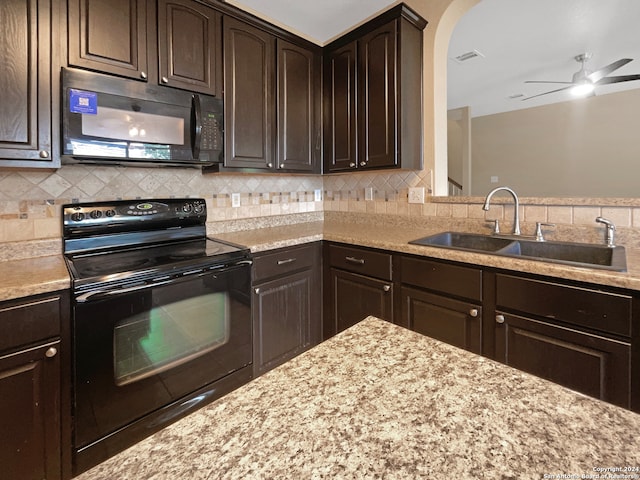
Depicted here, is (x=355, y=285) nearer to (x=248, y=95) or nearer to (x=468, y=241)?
(x=468, y=241)

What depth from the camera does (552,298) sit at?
52.4 inches

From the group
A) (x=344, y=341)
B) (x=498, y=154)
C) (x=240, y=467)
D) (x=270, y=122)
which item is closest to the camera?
(x=240, y=467)

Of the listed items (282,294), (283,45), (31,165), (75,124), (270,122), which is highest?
(283,45)

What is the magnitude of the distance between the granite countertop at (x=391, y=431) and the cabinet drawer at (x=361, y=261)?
4.29ft

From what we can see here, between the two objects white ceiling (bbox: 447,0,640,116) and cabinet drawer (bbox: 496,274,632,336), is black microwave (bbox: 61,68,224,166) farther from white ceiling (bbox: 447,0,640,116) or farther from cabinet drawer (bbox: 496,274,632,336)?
white ceiling (bbox: 447,0,640,116)

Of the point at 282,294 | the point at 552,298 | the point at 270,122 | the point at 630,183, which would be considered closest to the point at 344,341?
the point at 552,298

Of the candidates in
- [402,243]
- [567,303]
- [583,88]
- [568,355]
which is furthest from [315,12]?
[583,88]

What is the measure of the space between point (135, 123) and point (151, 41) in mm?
445

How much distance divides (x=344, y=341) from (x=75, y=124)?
1.57 metres

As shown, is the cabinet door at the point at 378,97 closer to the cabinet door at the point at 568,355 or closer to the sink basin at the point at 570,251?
the sink basin at the point at 570,251

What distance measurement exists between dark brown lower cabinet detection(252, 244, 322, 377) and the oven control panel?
23.6 inches

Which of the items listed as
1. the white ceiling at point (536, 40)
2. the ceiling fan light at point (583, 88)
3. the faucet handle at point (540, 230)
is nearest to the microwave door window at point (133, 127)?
the faucet handle at point (540, 230)

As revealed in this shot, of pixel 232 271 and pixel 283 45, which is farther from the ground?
pixel 283 45

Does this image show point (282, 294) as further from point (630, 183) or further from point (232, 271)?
point (630, 183)
